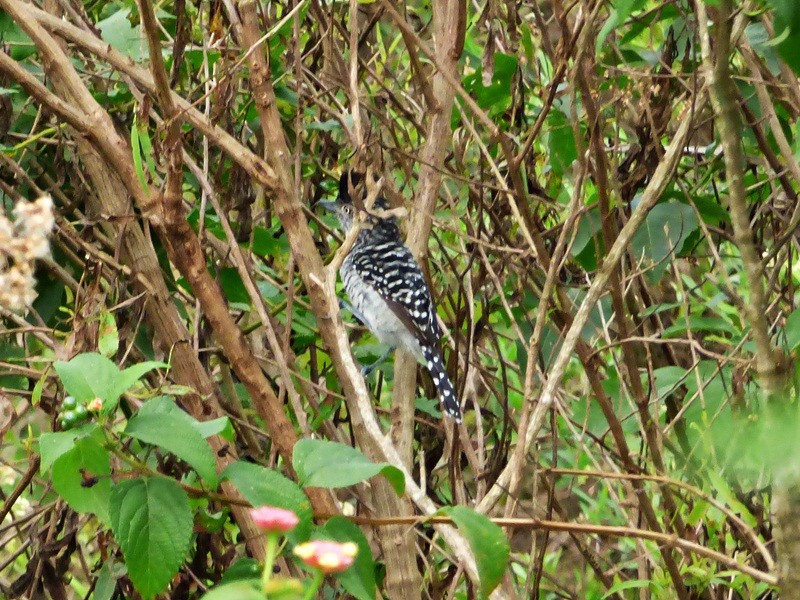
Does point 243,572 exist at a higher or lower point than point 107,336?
lower

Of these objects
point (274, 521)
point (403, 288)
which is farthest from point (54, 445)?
point (403, 288)

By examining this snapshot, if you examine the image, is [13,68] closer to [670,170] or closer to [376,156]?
[376,156]

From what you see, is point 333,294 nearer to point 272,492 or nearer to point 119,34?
point 272,492

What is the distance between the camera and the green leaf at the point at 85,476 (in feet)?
6.13

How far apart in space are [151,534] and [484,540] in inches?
22.3

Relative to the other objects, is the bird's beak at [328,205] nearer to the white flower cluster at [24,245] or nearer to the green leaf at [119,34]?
the green leaf at [119,34]

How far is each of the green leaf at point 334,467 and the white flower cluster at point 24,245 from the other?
24.3 inches

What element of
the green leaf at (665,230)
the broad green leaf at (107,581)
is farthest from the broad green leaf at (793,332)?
the broad green leaf at (107,581)

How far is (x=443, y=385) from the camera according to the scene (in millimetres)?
3441

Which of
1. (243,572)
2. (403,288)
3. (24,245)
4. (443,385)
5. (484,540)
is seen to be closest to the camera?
(24,245)

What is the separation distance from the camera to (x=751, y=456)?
0.98m

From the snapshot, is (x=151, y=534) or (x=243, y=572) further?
(x=243, y=572)

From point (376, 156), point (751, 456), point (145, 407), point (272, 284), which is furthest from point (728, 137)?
point (272, 284)

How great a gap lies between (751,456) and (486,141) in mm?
2992
